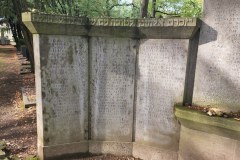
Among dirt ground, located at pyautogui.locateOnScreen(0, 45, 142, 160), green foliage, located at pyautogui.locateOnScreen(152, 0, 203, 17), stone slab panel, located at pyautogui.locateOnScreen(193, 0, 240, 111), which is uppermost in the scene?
green foliage, located at pyautogui.locateOnScreen(152, 0, 203, 17)

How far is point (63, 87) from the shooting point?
4.32m

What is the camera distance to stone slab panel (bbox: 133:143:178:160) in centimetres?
423

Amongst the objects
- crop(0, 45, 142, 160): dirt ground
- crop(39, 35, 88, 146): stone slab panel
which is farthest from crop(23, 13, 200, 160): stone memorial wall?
crop(0, 45, 142, 160): dirt ground

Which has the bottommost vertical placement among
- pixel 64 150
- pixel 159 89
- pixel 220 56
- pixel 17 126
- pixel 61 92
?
pixel 17 126

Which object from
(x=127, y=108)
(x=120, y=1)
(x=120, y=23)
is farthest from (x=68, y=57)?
(x=120, y=1)

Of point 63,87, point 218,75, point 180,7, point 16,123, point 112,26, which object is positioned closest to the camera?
point 218,75

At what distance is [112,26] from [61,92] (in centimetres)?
139

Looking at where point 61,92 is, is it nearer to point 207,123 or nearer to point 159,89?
point 159,89

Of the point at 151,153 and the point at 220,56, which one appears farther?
the point at 151,153

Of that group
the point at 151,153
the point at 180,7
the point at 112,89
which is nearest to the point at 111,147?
the point at 151,153

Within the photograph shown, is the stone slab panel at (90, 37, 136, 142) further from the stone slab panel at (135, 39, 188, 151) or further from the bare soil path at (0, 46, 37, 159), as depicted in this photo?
the bare soil path at (0, 46, 37, 159)

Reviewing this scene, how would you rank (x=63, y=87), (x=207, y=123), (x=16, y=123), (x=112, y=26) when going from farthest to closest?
(x=16, y=123) < (x=63, y=87) < (x=112, y=26) < (x=207, y=123)

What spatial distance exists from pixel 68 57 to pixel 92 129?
1.38m

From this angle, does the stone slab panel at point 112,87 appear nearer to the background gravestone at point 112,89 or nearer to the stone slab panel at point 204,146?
the background gravestone at point 112,89
